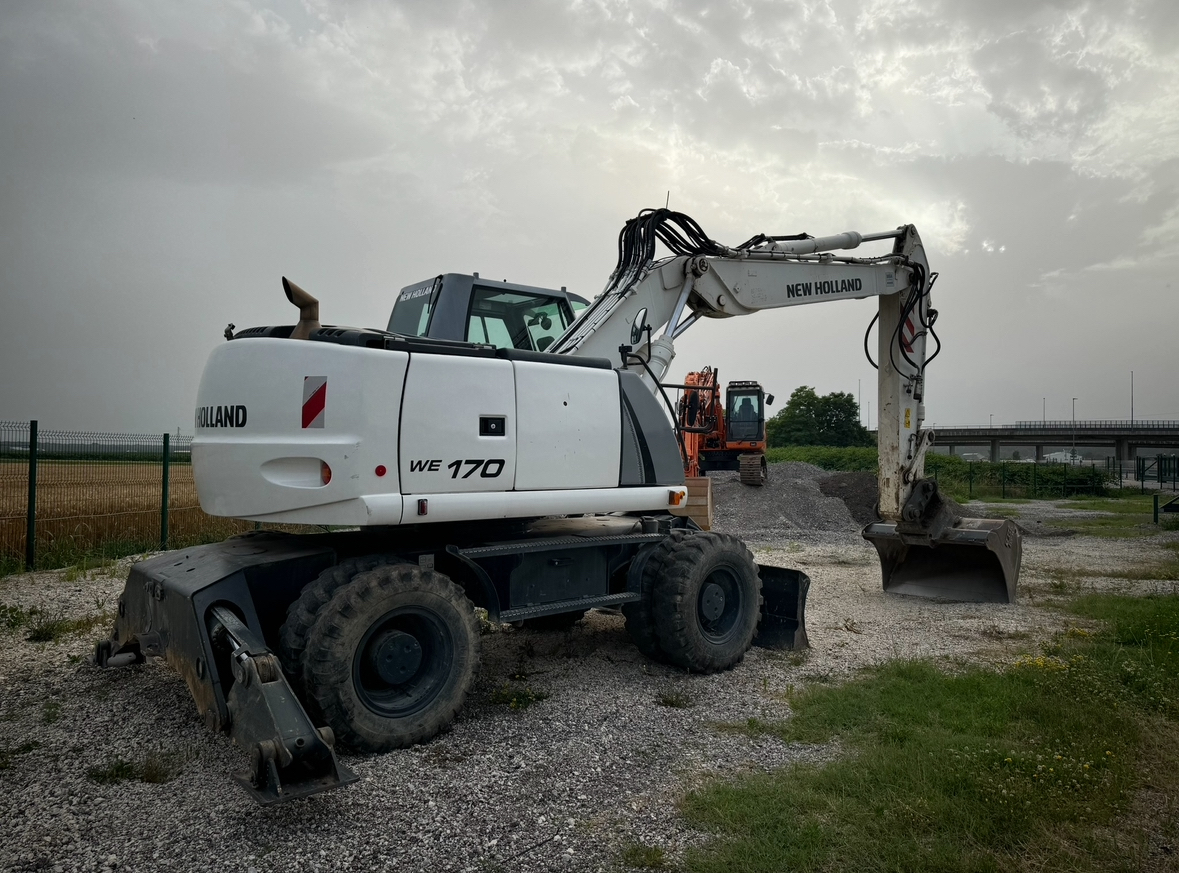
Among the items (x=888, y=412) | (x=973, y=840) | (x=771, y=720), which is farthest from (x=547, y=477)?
(x=888, y=412)

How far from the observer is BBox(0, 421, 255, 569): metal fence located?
10812 mm

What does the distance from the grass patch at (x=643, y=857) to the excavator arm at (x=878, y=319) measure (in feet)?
14.2

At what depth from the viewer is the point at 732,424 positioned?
2591cm

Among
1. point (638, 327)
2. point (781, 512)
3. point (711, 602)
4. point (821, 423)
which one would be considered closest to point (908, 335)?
point (638, 327)

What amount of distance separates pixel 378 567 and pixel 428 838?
165 centimetres

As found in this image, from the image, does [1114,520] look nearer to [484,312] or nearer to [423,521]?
[484,312]

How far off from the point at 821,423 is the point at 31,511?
184 feet

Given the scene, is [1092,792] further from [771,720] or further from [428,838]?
[428,838]

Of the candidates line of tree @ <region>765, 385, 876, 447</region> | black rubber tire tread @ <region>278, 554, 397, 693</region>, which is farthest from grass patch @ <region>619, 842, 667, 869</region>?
line of tree @ <region>765, 385, 876, 447</region>

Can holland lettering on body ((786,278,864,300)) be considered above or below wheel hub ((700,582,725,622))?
above

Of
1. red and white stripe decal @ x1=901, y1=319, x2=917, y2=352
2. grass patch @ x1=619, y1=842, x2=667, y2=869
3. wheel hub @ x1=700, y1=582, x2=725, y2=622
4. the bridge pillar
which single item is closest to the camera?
grass patch @ x1=619, y1=842, x2=667, y2=869

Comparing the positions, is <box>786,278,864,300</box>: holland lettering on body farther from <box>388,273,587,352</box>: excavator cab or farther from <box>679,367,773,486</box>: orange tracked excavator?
<box>679,367,773,486</box>: orange tracked excavator

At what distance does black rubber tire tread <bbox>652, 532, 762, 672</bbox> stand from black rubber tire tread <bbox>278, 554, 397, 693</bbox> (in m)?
2.46

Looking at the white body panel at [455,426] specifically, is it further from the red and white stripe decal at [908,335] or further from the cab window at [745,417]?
the cab window at [745,417]
